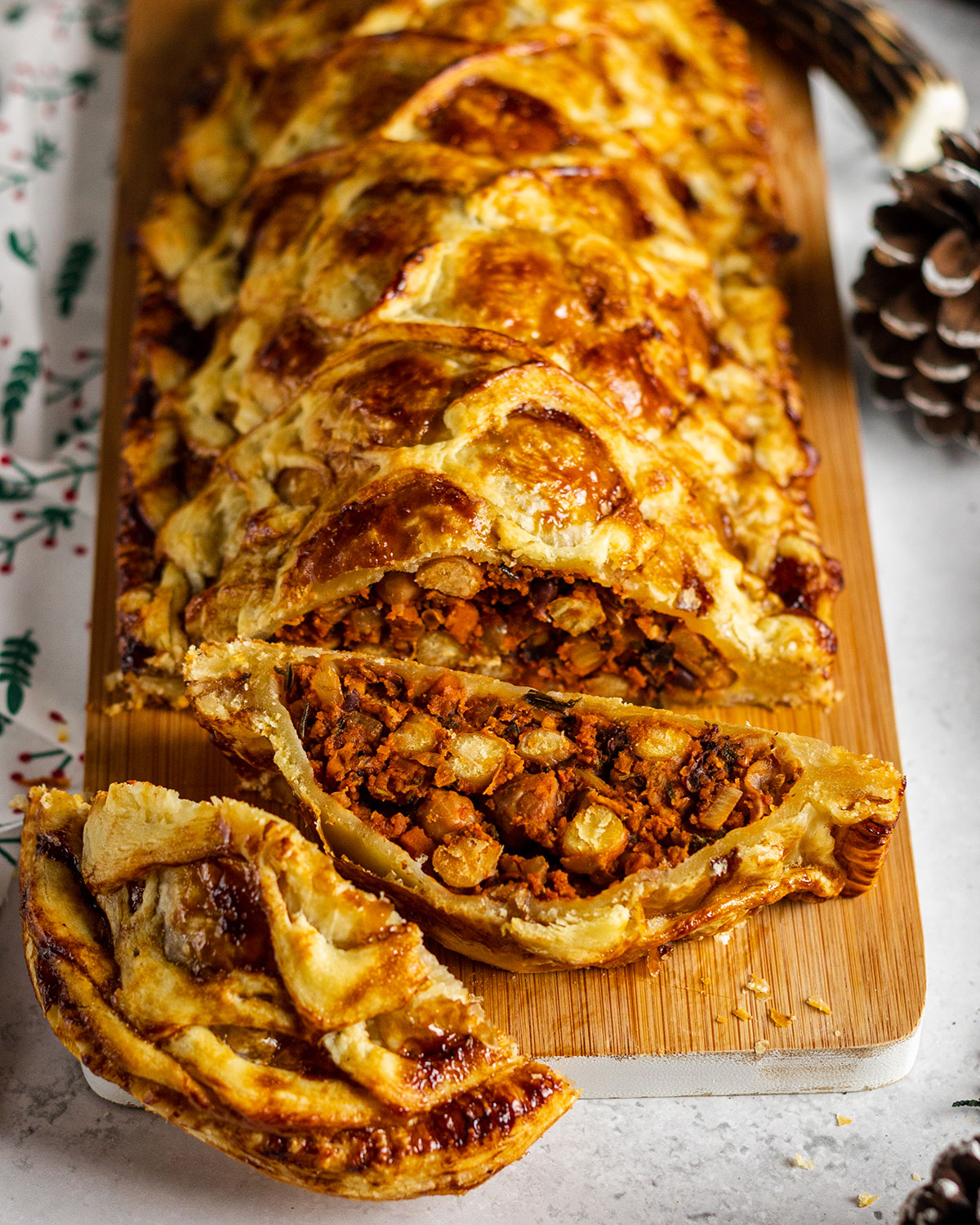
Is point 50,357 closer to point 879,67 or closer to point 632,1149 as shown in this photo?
point 879,67

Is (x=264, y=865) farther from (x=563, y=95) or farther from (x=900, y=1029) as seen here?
(x=563, y=95)

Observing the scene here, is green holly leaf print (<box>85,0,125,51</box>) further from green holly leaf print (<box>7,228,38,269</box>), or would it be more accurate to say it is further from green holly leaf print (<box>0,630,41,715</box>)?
green holly leaf print (<box>0,630,41,715</box>)

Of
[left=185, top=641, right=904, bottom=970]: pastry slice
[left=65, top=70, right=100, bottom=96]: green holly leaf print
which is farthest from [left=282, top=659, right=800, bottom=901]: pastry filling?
[left=65, top=70, right=100, bottom=96]: green holly leaf print

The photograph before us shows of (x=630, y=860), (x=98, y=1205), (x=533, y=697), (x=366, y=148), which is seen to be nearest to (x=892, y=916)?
(x=630, y=860)

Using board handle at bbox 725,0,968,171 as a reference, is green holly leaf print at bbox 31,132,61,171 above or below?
below

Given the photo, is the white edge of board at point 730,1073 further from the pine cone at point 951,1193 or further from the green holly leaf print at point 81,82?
the green holly leaf print at point 81,82

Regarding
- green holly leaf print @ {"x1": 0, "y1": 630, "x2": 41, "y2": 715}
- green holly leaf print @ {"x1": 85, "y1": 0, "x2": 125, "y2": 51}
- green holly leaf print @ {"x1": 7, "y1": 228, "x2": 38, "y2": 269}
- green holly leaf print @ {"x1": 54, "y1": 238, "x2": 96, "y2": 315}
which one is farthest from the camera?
green holly leaf print @ {"x1": 85, "y1": 0, "x2": 125, "y2": 51}
